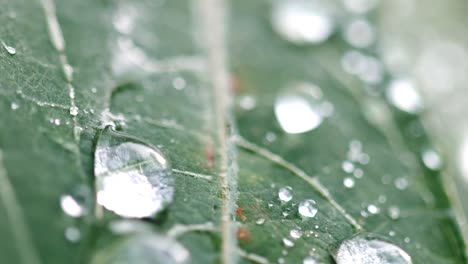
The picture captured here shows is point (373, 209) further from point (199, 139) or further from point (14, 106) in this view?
point (14, 106)

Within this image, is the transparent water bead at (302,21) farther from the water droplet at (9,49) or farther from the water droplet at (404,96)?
the water droplet at (9,49)

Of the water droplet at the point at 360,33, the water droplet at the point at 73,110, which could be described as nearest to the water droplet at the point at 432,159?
the water droplet at the point at 360,33

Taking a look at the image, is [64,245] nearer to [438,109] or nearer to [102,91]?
[102,91]

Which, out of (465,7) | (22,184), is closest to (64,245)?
(22,184)

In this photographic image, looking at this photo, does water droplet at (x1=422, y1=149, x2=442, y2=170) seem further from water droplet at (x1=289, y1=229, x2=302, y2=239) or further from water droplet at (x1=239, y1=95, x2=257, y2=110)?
water droplet at (x1=289, y1=229, x2=302, y2=239)

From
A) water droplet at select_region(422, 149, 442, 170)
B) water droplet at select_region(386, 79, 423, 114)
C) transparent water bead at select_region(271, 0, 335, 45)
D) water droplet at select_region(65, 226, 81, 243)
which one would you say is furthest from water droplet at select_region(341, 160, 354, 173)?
water droplet at select_region(65, 226, 81, 243)

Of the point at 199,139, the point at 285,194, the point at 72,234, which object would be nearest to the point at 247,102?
the point at 199,139
